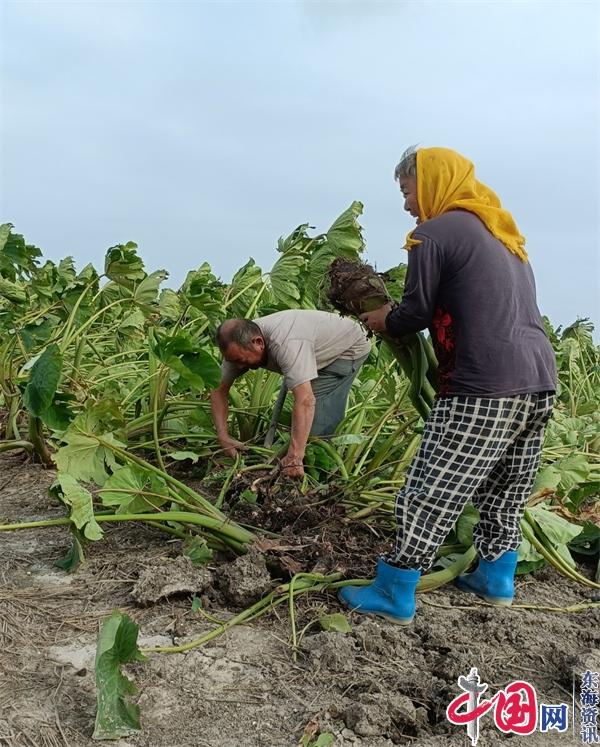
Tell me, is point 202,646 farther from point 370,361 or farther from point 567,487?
point 370,361

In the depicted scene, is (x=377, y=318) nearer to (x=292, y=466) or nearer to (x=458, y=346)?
(x=458, y=346)

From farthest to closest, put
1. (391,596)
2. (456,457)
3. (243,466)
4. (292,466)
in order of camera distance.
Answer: (243,466) → (292,466) → (391,596) → (456,457)

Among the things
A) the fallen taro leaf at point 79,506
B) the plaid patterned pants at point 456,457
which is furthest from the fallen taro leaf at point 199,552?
the plaid patterned pants at point 456,457

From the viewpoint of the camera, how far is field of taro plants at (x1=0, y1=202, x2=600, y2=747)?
303 cm

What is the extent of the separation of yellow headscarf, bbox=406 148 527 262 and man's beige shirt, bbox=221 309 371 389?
102cm

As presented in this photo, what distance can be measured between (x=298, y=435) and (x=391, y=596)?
43.5 inches

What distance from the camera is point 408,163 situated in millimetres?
2916

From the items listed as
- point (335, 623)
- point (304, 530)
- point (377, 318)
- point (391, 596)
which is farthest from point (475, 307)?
point (304, 530)

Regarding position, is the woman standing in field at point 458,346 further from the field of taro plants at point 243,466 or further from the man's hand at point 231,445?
the man's hand at point 231,445

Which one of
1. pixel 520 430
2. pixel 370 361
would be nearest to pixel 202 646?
pixel 520 430

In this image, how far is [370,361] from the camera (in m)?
5.67

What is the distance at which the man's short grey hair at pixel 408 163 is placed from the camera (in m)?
2.90

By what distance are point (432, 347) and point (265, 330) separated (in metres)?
1.25

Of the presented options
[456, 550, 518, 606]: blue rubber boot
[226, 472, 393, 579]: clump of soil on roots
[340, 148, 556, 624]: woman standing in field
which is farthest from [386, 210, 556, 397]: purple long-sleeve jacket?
[226, 472, 393, 579]: clump of soil on roots
